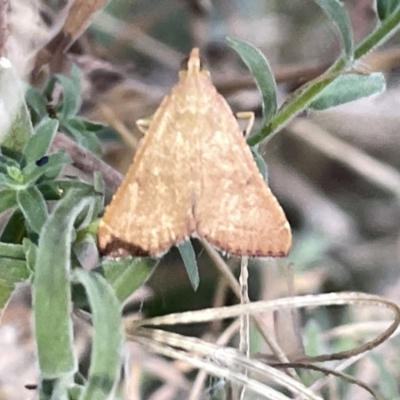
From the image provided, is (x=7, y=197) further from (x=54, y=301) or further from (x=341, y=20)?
(x=341, y=20)

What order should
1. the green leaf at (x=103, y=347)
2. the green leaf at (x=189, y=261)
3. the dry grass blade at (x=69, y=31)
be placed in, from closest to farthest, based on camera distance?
1. the green leaf at (x=103, y=347)
2. the green leaf at (x=189, y=261)
3. the dry grass blade at (x=69, y=31)

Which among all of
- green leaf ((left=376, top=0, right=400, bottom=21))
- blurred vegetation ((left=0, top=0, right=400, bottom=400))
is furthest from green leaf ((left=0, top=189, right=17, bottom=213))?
green leaf ((left=376, top=0, right=400, bottom=21))

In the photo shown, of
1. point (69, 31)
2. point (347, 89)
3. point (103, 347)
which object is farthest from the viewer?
point (69, 31)

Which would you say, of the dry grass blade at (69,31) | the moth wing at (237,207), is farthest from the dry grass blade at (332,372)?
the dry grass blade at (69,31)

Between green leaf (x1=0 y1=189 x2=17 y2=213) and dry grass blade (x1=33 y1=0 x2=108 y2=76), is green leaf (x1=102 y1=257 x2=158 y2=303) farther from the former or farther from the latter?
dry grass blade (x1=33 y1=0 x2=108 y2=76)

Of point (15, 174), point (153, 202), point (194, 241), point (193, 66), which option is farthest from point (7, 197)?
point (194, 241)

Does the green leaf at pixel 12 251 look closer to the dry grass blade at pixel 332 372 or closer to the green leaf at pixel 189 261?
the green leaf at pixel 189 261
